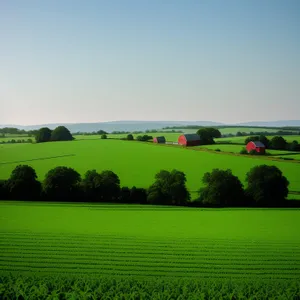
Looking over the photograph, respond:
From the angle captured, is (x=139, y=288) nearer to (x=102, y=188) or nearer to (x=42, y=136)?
(x=102, y=188)

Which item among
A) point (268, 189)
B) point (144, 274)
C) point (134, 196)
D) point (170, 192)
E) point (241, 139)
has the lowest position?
point (144, 274)

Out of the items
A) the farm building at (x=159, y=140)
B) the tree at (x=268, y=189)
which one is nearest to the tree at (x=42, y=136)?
the farm building at (x=159, y=140)

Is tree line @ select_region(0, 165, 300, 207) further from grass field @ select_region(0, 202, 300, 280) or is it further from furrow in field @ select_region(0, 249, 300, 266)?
furrow in field @ select_region(0, 249, 300, 266)

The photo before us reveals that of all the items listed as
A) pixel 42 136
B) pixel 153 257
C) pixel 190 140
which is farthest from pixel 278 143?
pixel 42 136

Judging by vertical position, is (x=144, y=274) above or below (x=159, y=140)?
below

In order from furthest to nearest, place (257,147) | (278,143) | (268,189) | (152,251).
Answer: (278,143)
(257,147)
(268,189)
(152,251)

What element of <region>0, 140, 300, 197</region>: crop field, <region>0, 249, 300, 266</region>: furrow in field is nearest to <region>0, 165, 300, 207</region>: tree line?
<region>0, 140, 300, 197</region>: crop field

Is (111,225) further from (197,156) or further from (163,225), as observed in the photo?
(197,156)

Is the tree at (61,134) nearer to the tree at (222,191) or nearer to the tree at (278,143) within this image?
the tree at (222,191)

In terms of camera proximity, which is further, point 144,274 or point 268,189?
point 268,189
